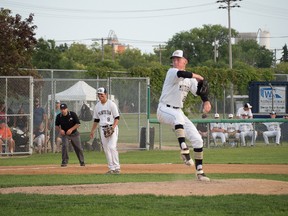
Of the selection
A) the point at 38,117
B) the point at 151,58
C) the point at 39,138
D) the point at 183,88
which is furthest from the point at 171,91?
the point at 151,58

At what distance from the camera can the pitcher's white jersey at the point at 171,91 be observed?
13.0 meters

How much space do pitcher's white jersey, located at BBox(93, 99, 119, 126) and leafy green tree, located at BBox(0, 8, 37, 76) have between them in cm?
1059

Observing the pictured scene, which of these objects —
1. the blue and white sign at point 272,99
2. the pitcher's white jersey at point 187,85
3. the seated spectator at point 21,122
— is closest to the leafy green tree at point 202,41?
the blue and white sign at point 272,99

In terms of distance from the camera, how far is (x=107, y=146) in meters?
17.2

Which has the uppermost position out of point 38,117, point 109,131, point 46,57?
point 46,57

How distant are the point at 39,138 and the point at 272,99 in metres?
12.7

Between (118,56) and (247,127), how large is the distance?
63.1 meters

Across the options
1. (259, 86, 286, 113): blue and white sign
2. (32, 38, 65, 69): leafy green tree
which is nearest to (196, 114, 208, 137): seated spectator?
(259, 86, 286, 113): blue and white sign

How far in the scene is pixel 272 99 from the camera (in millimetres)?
34156

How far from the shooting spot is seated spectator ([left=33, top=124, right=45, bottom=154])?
26.3 metres

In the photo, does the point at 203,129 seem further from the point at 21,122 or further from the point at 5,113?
the point at 5,113

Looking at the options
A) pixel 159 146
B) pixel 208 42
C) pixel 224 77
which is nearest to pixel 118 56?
pixel 208 42

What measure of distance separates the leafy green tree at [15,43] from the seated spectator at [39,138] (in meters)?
2.83

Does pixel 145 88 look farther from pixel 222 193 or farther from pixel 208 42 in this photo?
pixel 208 42
